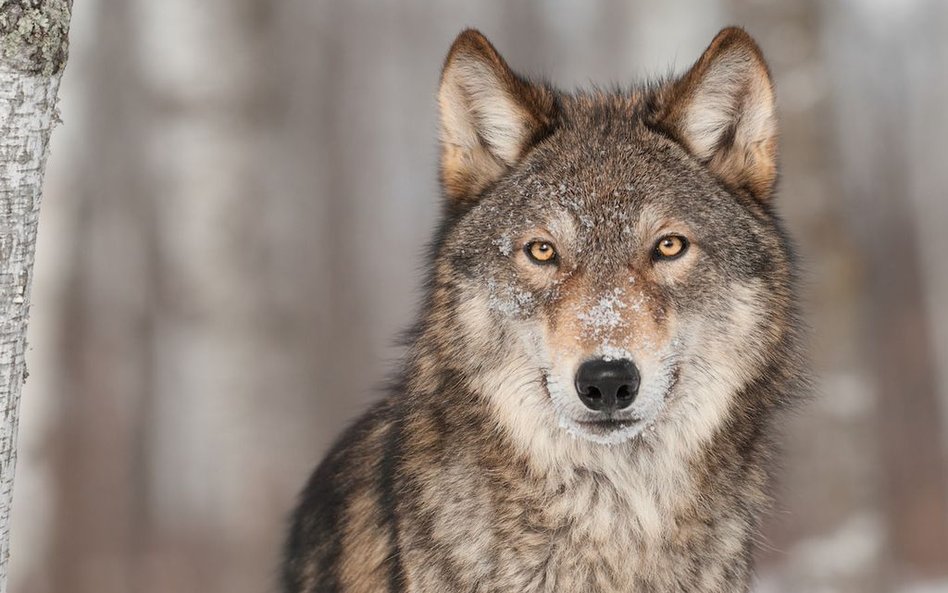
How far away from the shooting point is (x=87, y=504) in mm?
9648

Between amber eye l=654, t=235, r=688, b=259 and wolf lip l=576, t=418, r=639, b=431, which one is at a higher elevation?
amber eye l=654, t=235, r=688, b=259

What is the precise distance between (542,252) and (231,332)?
19.4ft

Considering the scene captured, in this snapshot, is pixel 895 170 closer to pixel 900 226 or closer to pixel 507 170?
pixel 900 226

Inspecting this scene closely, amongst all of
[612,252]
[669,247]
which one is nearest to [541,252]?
[612,252]

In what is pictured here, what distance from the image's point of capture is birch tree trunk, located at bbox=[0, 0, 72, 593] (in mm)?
2699

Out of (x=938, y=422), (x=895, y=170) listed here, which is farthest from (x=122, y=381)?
(x=895, y=170)

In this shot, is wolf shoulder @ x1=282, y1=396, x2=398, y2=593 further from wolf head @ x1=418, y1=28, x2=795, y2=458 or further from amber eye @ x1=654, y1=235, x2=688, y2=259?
amber eye @ x1=654, y1=235, x2=688, y2=259

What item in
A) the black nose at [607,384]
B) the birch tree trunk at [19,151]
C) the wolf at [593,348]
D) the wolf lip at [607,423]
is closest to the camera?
the birch tree trunk at [19,151]

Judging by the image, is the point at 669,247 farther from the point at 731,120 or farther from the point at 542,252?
the point at 731,120

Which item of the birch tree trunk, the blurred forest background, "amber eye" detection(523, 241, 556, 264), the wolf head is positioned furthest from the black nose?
the blurred forest background

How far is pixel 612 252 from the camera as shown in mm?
3328

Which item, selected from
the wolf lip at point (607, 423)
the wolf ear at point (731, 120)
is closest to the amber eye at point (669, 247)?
the wolf ear at point (731, 120)

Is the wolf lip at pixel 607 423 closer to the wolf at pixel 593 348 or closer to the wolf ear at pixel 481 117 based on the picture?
the wolf at pixel 593 348

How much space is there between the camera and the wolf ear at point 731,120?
3.64 meters
